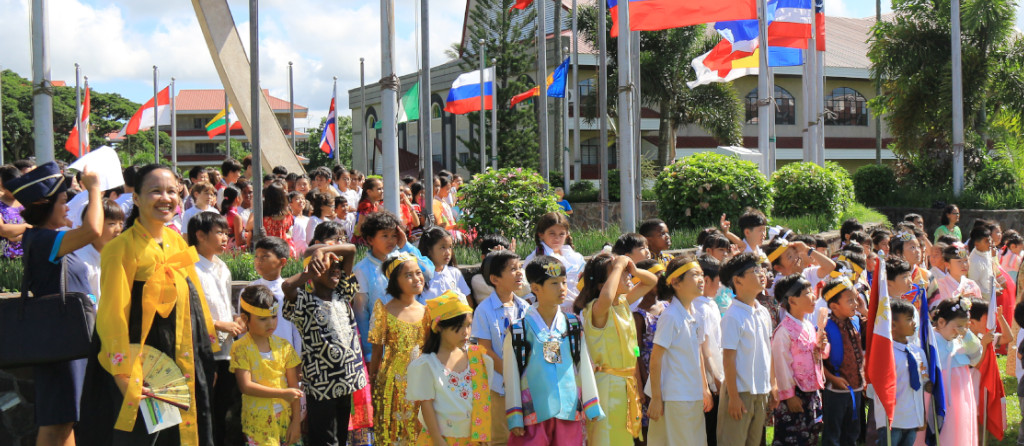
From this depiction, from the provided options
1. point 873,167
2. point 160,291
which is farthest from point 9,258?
point 873,167

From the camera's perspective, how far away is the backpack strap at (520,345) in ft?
16.2

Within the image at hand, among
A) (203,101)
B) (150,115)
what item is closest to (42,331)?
(150,115)

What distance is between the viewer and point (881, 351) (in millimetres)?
6051

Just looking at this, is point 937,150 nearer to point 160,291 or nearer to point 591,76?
point 591,76

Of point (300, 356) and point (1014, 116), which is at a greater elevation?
point (1014, 116)

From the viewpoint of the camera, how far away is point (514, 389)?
4867 mm

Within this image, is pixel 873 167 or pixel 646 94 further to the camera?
pixel 646 94

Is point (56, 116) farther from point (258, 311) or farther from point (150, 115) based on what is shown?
point (258, 311)

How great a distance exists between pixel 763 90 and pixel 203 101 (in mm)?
73419

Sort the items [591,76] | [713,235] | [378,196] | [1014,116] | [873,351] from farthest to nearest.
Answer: [591,76] → [1014,116] → [378,196] → [713,235] → [873,351]

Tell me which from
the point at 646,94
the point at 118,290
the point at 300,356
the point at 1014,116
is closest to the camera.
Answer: the point at 118,290

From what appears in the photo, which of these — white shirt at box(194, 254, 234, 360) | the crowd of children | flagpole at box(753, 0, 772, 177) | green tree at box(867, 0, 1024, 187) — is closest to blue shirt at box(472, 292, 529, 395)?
the crowd of children

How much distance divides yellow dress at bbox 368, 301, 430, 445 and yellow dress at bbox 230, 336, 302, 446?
0.53 metres

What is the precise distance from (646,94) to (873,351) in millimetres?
28250
